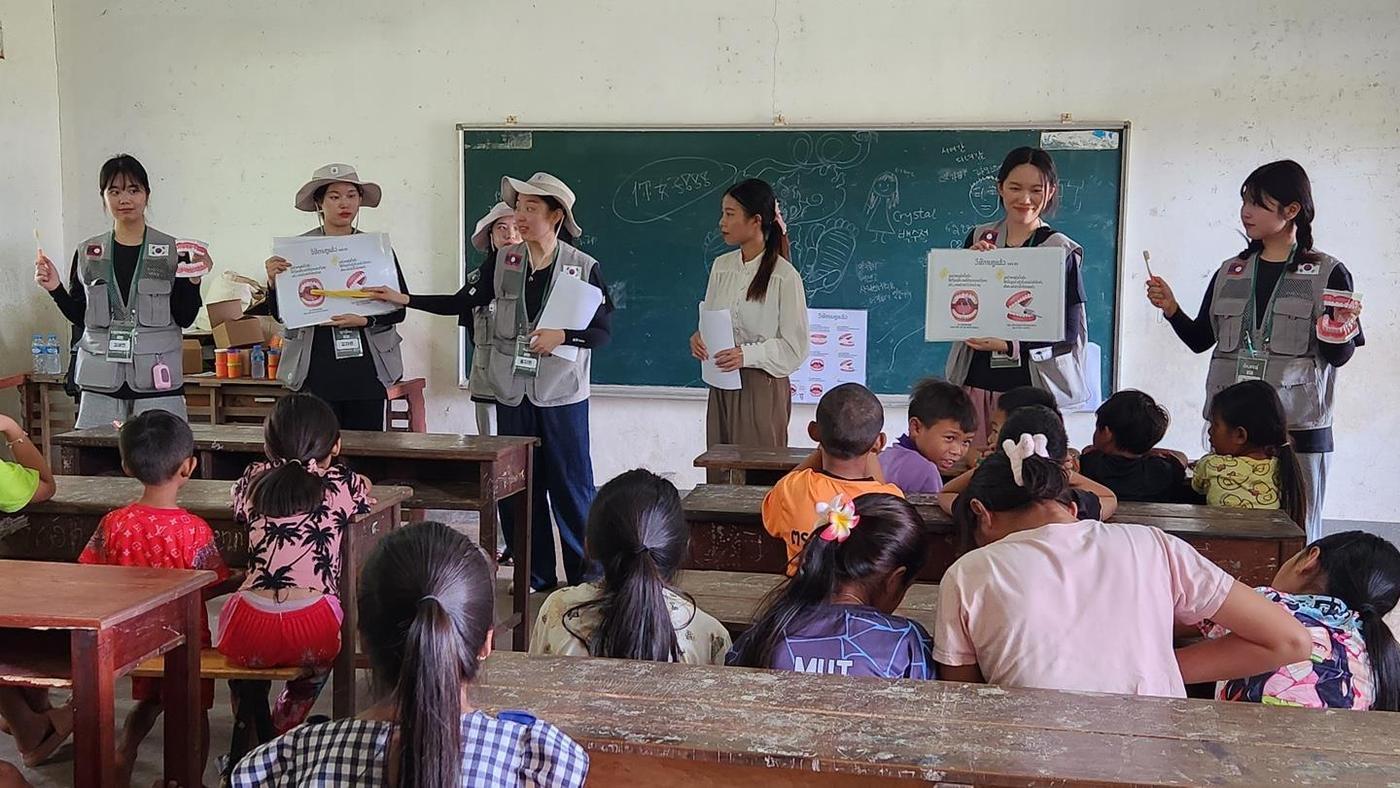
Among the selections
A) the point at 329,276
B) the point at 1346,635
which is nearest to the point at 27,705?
the point at 329,276

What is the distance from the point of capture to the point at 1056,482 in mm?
1807

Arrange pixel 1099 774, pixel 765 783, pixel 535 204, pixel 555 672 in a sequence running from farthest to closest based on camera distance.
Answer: pixel 535 204
pixel 555 672
pixel 765 783
pixel 1099 774

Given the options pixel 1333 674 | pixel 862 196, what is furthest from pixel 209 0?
pixel 1333 674

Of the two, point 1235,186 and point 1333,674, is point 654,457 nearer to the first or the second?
point 1235,186

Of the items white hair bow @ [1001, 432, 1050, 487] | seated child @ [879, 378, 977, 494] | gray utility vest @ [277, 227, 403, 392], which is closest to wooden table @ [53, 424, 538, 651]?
gray utility vest @ [277, 227, 403, 392]

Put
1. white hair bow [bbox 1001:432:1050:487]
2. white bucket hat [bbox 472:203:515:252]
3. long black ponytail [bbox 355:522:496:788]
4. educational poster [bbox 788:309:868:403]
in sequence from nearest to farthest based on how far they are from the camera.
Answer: long black ponytail [bbox 355:522:496:788], white hair bow [bbox 1001:432:1050:487], white bucket hat [bbox 472:203:515:252], educational poster [bbox 788:309:868:403]

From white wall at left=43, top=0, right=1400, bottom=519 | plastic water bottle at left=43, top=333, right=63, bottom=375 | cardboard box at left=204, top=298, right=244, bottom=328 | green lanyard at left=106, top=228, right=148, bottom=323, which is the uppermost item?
white wall at left=43, top=0, right=1400, bottom=519

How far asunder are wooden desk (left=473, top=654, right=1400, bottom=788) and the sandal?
5.60ft

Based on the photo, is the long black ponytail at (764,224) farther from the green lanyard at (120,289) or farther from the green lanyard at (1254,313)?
the green lanyard at (120,289)

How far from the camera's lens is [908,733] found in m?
1.33

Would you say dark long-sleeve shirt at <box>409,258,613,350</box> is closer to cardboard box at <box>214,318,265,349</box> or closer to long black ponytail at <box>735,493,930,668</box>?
cardboard box at <box>214,318,265,349</box>

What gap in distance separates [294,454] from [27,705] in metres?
0.82

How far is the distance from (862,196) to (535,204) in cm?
193

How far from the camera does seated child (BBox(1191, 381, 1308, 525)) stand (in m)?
2.82
